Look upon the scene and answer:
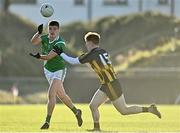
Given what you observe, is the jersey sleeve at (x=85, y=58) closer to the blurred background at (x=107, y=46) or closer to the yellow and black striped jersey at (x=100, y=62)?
the yellow and black striped jersey at (x=100, y=62)

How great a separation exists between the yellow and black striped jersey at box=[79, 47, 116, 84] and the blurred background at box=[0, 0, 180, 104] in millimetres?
27429

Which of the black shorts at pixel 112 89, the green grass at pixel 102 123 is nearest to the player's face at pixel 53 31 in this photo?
the black shorts at pixel 112 89

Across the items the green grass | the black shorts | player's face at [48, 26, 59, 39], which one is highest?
player's face at [48, 26, 59, 39]

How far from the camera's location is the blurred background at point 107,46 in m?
46.1

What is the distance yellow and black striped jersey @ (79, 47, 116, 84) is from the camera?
16047mm

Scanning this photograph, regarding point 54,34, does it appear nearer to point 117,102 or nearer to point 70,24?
point 117,102

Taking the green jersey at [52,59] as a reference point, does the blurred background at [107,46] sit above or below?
below

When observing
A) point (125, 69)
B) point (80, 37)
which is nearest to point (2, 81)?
point (125, 69)

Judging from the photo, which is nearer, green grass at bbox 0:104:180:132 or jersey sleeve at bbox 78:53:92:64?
jersey sleeve at bbox 78:53:92:64

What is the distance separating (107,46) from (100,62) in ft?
150

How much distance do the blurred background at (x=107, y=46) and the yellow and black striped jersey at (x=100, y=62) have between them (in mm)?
27429

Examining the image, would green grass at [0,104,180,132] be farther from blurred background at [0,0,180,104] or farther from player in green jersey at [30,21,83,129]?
blurred background at [0,0,180,104]

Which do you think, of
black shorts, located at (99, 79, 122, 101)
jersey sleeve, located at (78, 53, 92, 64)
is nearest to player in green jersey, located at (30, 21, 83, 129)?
jersey sleeve, located at (78, 53, 92, 64)

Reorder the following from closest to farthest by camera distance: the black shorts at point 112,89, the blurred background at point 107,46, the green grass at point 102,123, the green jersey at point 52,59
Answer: the black shorts at point 112,89 → the green grass at point 102,123 → the green jersey at point 52,59 → the blurred background at point 107,46
